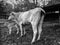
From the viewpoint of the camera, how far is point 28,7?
6.26ft

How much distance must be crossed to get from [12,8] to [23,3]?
0.33 meters

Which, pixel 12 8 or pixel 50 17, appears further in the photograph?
pixel 50 17

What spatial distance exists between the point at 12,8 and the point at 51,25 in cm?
117

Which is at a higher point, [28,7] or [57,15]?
[28,7]

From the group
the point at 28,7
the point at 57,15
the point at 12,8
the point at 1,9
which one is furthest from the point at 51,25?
the point at 1,9

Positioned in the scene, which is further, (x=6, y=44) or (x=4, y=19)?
(x=4, y=19)

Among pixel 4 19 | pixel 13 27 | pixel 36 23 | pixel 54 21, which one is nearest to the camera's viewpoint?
pixel 36 23

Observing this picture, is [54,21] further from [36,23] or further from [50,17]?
[36,23]

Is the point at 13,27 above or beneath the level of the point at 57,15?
beneath

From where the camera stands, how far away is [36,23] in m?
1.09

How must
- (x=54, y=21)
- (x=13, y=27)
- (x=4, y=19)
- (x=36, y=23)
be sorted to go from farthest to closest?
(x=54, y=21)
(x=4, y=19)
(x=13, y=27)
(x=36, y=23)

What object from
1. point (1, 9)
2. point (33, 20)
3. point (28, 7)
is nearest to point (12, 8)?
point (1, 9)

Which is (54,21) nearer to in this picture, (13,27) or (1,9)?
(13,27)

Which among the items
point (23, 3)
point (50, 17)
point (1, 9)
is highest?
point (23, 3)
